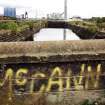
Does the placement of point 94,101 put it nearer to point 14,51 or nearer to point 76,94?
point 76,94

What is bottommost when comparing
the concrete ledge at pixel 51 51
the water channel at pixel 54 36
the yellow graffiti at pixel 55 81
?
the water channel at pixel 54 36

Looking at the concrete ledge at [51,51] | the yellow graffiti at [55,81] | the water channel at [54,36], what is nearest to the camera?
the concrete ledge at [51,51]

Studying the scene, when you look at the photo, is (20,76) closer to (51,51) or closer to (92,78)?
(51,51)

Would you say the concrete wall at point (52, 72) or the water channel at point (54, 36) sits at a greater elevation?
the concrete wall at point (52, 72)

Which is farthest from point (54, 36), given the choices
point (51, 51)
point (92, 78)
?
point (51, 51)

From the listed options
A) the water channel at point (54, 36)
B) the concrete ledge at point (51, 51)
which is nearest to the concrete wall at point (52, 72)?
the concrete ledge at point (51, 51)

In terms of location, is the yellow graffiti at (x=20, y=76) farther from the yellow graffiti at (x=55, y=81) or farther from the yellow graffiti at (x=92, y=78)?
the yellow graffiti at (x=92, y=78)

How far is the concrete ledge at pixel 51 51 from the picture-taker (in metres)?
5.81

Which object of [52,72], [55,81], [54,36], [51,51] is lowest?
[54,36]

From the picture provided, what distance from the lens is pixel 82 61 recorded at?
599cm

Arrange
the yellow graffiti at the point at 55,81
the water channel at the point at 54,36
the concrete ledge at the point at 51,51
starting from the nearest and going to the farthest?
the concrete ledge at the point at 51,51 → the yellow graffiti at the point at 55,81 → the water channel at the point at 54,36

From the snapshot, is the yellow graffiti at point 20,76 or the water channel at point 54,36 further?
the water channel at point 54,36

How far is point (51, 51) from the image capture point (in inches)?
233

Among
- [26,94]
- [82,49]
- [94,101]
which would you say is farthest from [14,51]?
[94,101]
